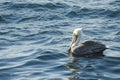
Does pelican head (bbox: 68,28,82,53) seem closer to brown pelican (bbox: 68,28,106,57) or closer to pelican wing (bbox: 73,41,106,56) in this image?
brown pelican (bbox: 68,28,106,57)

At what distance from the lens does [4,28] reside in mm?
22391

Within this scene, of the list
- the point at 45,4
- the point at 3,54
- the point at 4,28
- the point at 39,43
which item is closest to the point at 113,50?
the point at 39,43

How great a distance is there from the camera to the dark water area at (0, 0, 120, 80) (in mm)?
16125

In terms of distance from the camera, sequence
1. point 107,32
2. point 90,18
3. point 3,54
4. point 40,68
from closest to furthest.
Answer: point 40,68 < point 3,54 < point 107,32 < point 90,18

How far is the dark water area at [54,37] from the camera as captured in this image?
52.9ft

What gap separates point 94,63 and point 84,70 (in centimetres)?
108

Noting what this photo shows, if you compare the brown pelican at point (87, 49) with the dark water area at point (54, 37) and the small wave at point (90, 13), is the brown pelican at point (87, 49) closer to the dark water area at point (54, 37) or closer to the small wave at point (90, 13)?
the dark water area at point (54, 37)

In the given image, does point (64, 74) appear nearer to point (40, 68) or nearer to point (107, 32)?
point (40, 68)

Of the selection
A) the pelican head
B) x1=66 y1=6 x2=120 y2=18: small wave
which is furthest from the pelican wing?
x1=66 y1=6 x2=120 y2=18: small wave

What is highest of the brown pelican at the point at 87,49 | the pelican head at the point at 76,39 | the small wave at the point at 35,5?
the small wave at the point at 35,5

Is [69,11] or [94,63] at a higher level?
[69,11]

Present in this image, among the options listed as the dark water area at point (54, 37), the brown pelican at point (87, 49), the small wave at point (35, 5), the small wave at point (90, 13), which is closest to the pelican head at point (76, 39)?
the brown pelican at point (87, 49)

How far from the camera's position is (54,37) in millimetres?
20781

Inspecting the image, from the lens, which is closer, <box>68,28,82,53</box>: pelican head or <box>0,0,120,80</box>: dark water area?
<box>0,0,120,80</box>: dark water area
